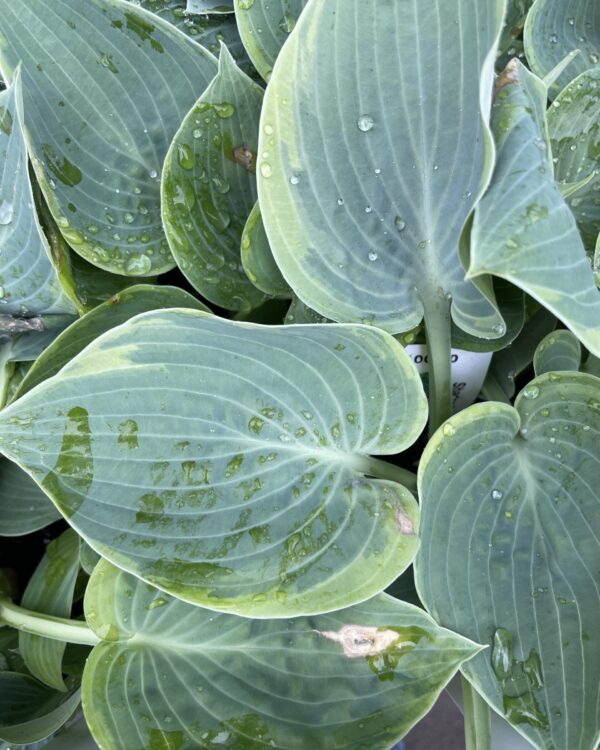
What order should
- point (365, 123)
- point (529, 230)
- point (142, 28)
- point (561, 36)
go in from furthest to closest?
point (561, 36), point (142, 28), point (365, 123), point (529, 230)

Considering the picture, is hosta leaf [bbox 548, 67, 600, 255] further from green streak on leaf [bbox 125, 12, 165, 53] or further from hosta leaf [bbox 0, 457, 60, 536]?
hosta leaf [bbox 0, 457, 60, 536]

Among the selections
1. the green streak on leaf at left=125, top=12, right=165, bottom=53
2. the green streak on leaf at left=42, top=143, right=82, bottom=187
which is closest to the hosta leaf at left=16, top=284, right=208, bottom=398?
the green streak on leaf at left=42, top=143, right=82, bottom=187

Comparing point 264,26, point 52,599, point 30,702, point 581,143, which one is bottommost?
point 30,702

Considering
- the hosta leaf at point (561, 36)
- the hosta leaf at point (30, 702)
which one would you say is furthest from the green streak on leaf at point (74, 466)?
the hosta leaf at point (561, 36)

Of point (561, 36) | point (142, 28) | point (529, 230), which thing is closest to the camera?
point (529, 230)

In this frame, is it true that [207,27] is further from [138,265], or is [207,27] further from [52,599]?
[52,599]

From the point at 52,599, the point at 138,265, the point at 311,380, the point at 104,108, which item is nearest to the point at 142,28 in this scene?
the point at 104,108

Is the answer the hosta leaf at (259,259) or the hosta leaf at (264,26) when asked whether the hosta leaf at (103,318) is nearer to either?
the hosta leaf at (259,259)

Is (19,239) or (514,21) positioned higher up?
(514,21)
